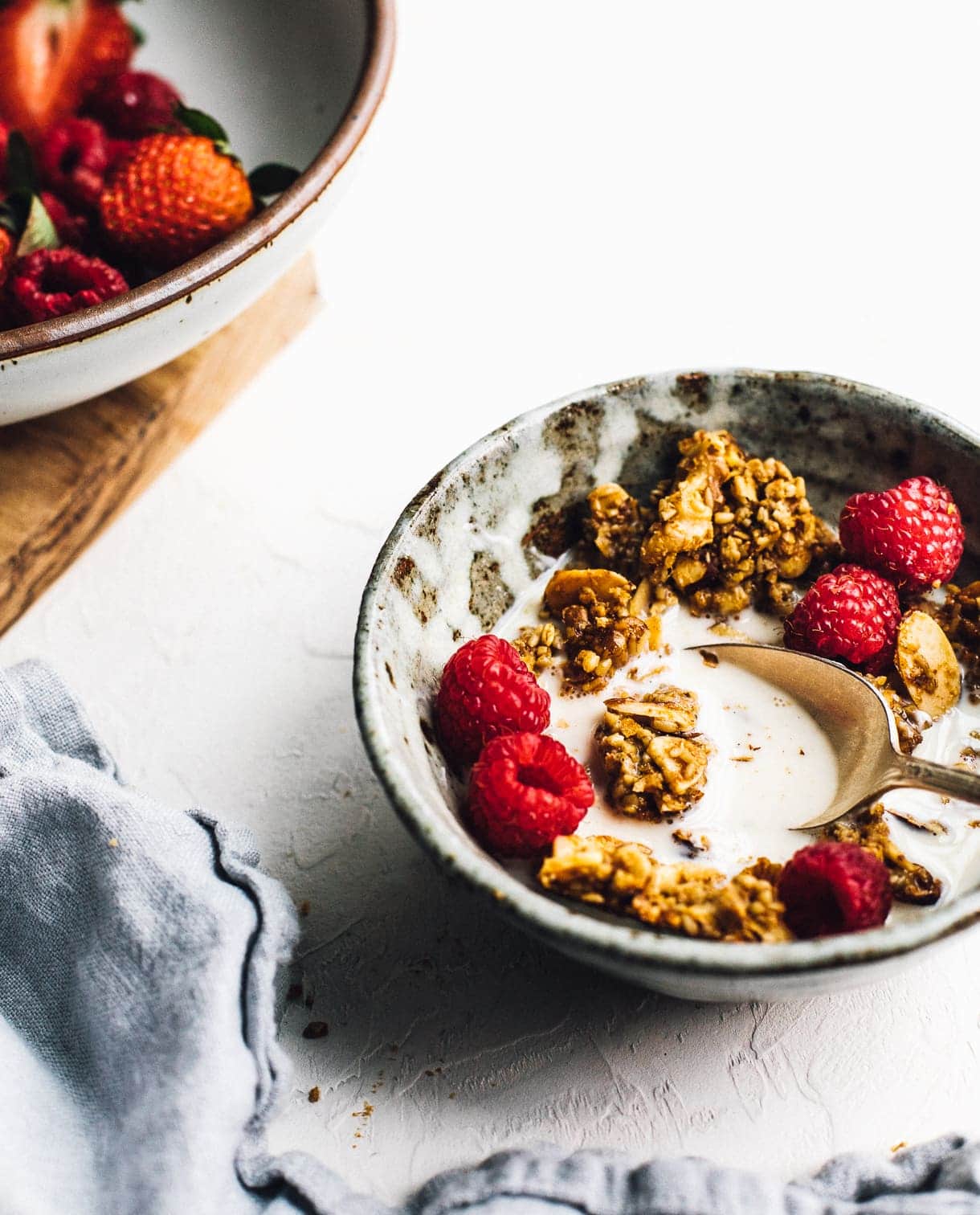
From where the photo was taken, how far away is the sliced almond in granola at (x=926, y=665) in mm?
930

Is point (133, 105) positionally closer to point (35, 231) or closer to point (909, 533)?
point (35, 231)

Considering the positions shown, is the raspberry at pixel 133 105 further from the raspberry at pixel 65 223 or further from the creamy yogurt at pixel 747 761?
the creamy yogurt at pixel 747 761

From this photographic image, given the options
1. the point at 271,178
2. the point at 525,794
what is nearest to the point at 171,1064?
the point at 525,794

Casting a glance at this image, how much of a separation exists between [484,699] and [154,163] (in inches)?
24.0

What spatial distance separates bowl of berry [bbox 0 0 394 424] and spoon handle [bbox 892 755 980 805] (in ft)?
2.06

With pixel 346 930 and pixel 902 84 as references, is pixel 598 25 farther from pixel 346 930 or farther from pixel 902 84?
pixel 346 930

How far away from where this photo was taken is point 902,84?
5.24 ft

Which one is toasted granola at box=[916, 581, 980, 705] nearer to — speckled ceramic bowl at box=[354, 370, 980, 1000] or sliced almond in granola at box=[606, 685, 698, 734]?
speckled ceramic bowl at box=[354, 370, 980, 1000]

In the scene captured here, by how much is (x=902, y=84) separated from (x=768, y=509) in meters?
0.87

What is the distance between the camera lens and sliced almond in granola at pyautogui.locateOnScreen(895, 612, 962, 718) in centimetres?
93

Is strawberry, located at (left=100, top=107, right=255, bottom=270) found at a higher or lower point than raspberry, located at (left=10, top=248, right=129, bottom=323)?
higher

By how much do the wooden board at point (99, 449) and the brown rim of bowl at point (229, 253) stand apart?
193 millimetres

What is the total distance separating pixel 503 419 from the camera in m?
1.28

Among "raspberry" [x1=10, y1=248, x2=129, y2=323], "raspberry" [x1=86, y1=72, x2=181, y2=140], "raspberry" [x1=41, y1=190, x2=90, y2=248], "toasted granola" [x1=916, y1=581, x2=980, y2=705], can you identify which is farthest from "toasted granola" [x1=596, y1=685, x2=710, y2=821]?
"raspberry" [x1=86, y1=72, x2=181, y2=140]
